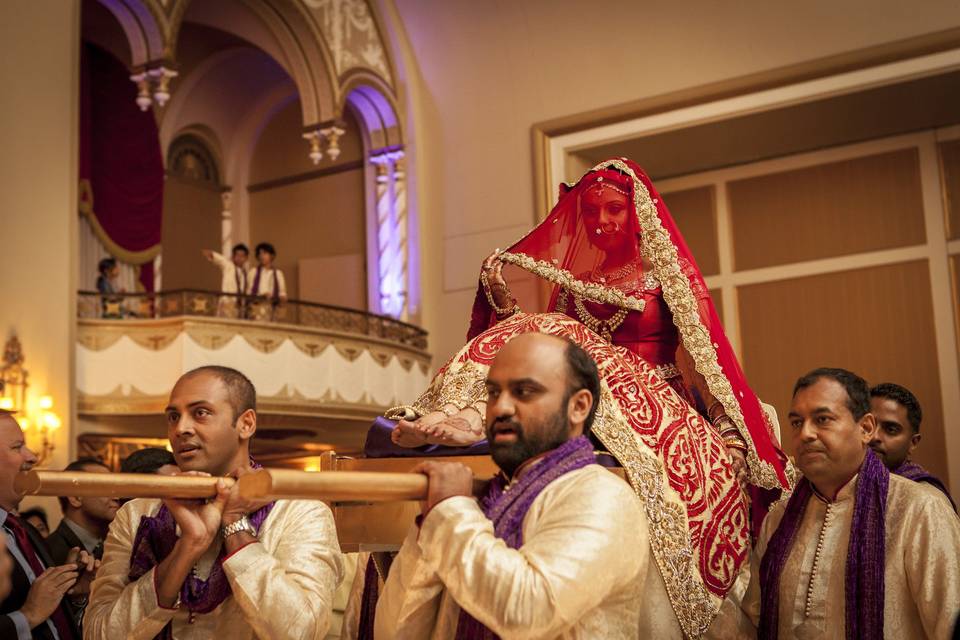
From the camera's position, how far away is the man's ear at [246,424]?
312cm

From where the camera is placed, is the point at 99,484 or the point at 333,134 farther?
the point at 333,134

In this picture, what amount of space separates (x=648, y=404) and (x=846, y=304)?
8.94 meters

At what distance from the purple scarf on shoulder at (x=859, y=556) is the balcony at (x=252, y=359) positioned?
885 centimetres

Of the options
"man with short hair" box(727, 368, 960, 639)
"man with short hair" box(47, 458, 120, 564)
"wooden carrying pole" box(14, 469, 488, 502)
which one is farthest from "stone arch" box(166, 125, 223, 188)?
"wooden carrying pole" box(14, 469, 488, 502)

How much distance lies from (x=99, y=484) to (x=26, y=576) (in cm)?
134

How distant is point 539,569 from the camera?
2.27 metres

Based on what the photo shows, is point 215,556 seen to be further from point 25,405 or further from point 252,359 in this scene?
point 252,359

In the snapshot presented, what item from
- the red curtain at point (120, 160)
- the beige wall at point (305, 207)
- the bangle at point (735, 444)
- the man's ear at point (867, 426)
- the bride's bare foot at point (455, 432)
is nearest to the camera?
the bride's bare foot at point (455, 432)

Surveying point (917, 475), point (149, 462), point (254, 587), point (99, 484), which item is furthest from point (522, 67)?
point (99, 484)

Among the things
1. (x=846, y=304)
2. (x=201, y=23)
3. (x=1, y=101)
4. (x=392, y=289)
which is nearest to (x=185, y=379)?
(x=1, y=101)

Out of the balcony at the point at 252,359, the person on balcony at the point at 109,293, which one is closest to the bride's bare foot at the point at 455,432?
the balcony at the point at 252,359

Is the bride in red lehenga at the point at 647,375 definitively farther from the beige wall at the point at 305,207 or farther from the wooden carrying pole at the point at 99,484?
the beige wall at the point at 305,207

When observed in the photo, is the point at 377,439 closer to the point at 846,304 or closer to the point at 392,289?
the point at 846,304

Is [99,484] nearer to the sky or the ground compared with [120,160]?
nearer to the ground
